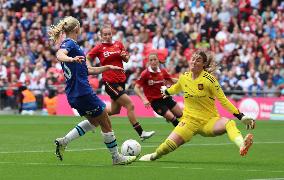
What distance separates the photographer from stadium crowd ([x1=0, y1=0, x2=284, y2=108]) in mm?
31734

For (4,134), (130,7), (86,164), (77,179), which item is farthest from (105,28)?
(130,7)

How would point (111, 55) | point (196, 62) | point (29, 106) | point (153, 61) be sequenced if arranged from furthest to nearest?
point (29, 106) → point (153, 61) → point (111, 55) → point (196, 62)

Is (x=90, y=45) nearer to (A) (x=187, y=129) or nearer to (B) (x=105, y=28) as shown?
(B) (x=105, y=28)

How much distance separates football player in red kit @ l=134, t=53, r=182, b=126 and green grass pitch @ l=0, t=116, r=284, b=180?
1.91 feet

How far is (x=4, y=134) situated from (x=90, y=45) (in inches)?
582

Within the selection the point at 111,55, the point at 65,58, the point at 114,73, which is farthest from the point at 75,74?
the point at 114,73

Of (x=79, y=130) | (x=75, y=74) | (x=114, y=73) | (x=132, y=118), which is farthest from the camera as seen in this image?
(x=114, y=73)

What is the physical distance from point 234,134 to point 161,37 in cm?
2101

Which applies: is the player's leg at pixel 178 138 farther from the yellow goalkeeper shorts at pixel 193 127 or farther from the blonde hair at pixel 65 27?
the blonde hair at pixel 65 27

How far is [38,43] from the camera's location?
3759 cm

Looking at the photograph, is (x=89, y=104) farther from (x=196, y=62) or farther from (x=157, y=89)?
(x=157, y=89)

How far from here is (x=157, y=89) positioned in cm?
2095

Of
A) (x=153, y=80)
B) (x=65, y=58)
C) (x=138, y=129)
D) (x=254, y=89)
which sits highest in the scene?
(x=65, y=58)

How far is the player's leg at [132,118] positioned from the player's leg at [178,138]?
4755 millimetres
